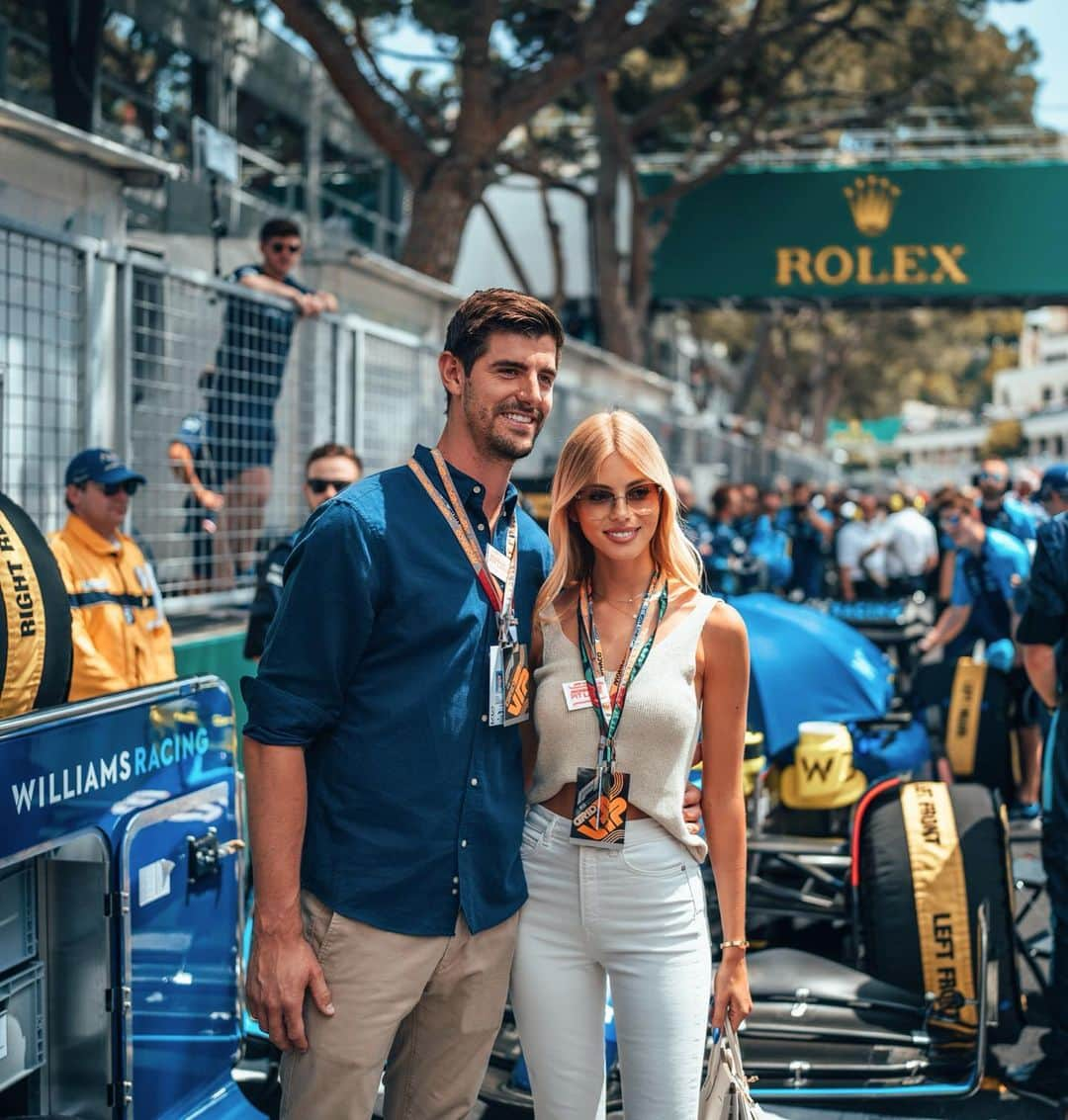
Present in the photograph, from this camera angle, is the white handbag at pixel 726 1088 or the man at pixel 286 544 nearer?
the white handbag at pixel 726 1088

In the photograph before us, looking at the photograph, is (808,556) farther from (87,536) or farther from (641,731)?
(641,731)

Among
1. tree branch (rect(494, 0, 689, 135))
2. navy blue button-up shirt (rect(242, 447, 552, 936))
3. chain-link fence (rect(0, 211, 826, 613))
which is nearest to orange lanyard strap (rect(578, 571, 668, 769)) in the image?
navy blue button-up shirt (rect(242, 447, 552, 936))

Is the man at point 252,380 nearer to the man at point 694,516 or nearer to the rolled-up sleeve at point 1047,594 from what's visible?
the rolled-up sleeve at point 1047,594

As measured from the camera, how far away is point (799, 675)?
6.29 meters

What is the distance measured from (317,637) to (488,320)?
0.66 metres

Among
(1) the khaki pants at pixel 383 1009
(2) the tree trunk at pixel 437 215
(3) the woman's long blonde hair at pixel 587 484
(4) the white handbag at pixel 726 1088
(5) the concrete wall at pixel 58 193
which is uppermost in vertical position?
(2) the tree trunk at pixel 437 215

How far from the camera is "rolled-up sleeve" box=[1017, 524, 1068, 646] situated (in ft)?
15.0

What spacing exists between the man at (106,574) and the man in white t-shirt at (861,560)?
462 inches

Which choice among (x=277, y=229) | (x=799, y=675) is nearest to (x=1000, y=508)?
(x=799, y=675)

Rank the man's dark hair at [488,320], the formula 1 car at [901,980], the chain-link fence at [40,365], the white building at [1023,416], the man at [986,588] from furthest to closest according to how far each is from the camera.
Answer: the white building at [1023,416], the man at [986,588], the chain-link fence at [40,365], the formula 1 car at [901,980], the man's dark hair at [488,320]

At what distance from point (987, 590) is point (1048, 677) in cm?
437

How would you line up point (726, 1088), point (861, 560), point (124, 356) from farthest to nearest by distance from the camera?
point (861, 560) < point (124, 356) < point (726, 1088)

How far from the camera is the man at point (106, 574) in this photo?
4910mm

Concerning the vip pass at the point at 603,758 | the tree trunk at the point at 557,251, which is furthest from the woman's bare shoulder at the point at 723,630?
the tree trunk at the point at 557,251
